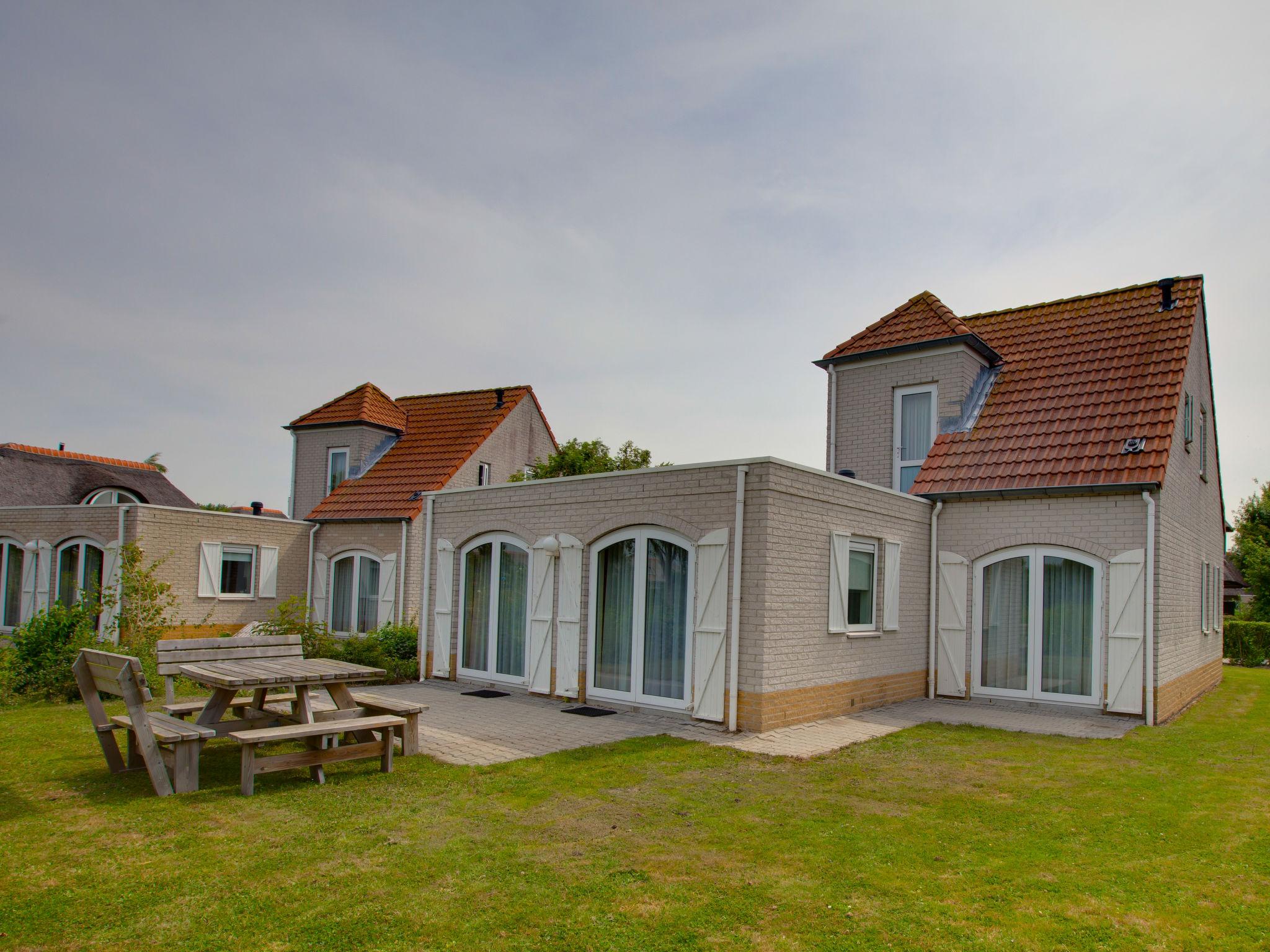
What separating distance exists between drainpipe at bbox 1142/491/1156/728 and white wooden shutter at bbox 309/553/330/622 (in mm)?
17322

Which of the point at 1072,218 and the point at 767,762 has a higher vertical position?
the point at 1072,218

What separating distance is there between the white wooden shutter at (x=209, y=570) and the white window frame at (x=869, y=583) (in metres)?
14.9

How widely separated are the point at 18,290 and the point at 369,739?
11610mm

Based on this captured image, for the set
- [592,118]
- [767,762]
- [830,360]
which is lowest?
[767,762]

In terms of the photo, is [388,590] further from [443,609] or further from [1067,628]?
[1067,628]

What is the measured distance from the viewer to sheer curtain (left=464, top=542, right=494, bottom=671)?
13.5 m

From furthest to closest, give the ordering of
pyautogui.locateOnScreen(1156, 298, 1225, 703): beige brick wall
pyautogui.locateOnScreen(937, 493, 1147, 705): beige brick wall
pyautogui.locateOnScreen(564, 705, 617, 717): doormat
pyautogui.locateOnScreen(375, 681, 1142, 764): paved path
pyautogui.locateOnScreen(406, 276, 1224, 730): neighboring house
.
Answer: pyautogui.locateOnScreen(1156, 298, 1225, 703): beige brick wall
pyautogui.locateOnScreen(937, 493, 1147, 705): beige brick wall
pyautogui.locateOnScreen(564, 705, 617, 717): doormat
pyautogui.locateOnScreen(406, 276, 1224, 730): neighboring house
pyautogui.locateOnScreen(375, 681, 1142, 764): paved path

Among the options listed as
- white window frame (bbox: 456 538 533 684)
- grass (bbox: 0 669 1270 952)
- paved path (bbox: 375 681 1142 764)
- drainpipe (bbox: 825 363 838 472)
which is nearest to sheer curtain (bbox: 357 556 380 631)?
white window frame (bbox: 456 538 533 684)

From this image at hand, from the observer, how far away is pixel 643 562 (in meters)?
11.3

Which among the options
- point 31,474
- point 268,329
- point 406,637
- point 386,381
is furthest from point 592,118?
point 31,474

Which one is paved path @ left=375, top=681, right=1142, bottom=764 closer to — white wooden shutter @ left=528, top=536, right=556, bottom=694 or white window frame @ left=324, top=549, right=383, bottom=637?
white wooden shutter @ left=528, top=536, right=556, bottom=694

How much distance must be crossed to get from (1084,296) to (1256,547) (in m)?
24.1

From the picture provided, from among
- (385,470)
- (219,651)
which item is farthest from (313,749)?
(385,470)

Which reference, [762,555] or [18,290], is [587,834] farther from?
[18,290]
